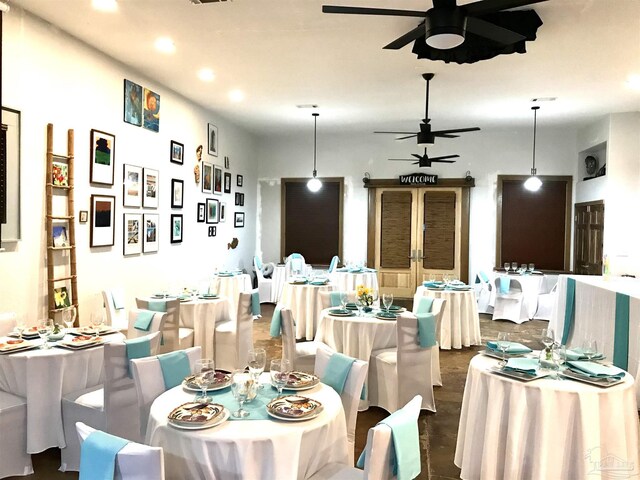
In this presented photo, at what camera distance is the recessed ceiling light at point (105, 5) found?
4478mm

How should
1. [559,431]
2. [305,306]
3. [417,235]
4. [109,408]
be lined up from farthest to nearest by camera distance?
[417,235], [305,306], [109,408], [559,431]

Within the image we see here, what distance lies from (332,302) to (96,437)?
3.84m

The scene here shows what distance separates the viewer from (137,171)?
21.5 ft

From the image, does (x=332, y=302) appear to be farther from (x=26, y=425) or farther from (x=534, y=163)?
(x=534, y=163)

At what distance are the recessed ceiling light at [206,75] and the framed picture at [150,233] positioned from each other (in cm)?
202

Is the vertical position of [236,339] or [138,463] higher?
[138,463]

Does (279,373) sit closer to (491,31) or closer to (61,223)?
(491,31)

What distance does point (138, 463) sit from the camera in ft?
5.95

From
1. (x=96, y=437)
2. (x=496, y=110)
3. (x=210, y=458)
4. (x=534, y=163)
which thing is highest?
(x=496, y=110)

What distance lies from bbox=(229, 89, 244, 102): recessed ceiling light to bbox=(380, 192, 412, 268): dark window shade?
423 cm

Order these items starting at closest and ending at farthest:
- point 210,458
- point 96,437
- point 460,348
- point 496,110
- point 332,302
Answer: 1. point 96,437
2. point 210,458
3. point 332,302
4. point 460,348
5. point 496,110

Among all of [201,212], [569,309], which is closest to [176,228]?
[201,212]

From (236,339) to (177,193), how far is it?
120 inches

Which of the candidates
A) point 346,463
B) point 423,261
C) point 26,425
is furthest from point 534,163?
point 26,425
